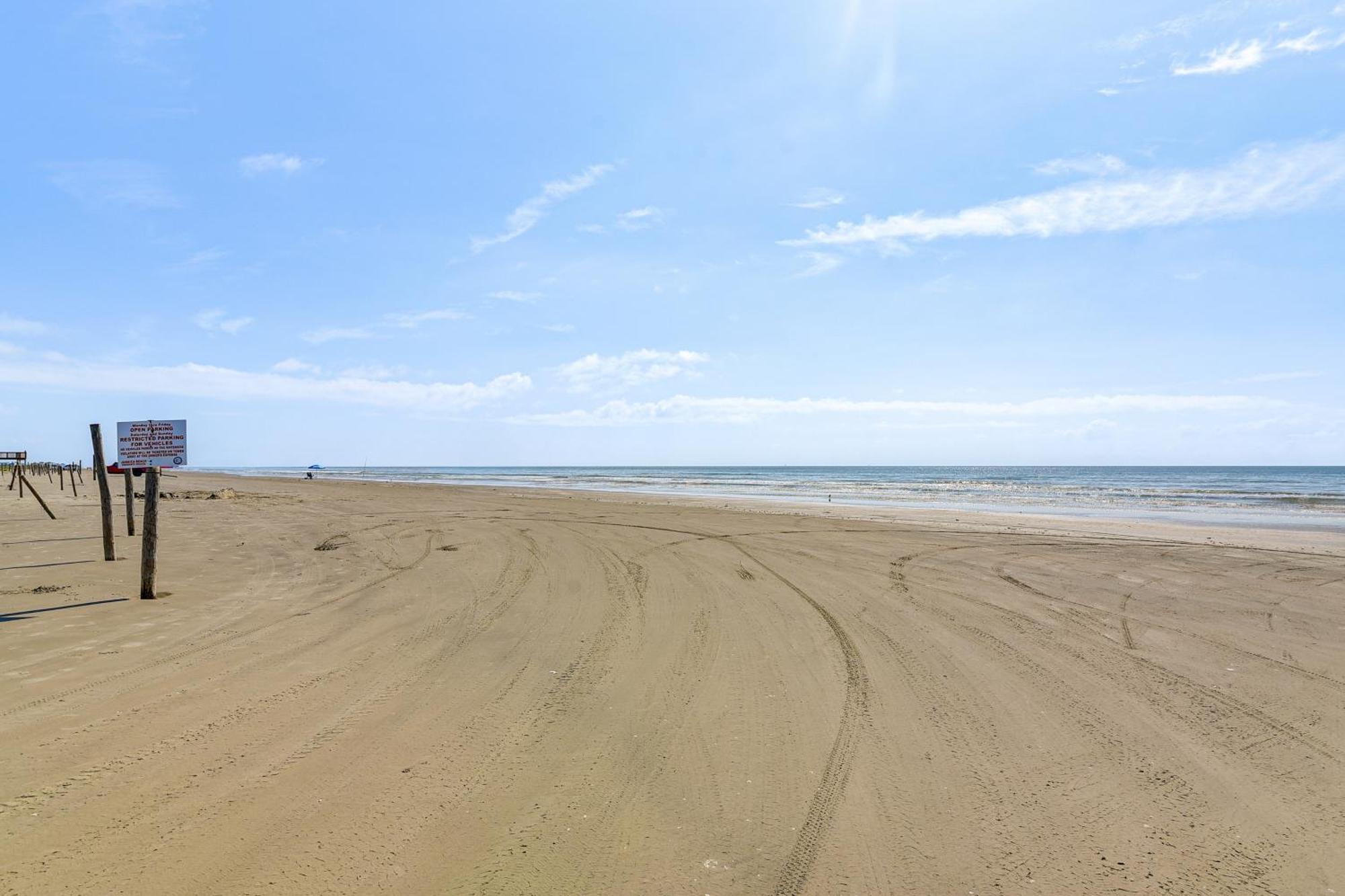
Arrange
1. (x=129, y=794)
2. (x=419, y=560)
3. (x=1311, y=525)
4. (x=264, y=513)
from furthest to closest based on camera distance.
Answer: (x=264, y=513)
(x=1311, y=525)
(x=419, y=560)
(x=129, y=794)

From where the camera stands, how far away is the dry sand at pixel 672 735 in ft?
10.2

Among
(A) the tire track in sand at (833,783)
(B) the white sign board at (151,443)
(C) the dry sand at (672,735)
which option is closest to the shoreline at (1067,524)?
(C) the dry sand at (672,735)

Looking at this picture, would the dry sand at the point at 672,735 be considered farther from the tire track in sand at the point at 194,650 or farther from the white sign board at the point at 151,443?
the white sign board at the point at 151,443

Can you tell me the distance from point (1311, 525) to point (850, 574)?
17733mm

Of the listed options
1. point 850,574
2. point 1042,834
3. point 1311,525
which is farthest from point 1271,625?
point 1311,525

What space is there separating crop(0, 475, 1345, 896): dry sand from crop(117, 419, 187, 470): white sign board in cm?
180

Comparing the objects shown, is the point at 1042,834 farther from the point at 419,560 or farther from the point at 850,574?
the point at 419,560

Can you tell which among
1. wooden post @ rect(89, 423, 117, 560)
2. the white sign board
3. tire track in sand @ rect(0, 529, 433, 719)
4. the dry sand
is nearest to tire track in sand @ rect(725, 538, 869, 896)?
the dry sand

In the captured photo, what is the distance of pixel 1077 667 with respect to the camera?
19.8 feet

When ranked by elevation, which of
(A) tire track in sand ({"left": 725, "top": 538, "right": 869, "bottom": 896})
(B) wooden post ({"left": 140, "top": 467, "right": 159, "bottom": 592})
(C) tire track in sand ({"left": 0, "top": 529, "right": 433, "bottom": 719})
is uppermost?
(B) wooden post ({"left": 140, "top": 467, "right": 159, "bottom": 592})

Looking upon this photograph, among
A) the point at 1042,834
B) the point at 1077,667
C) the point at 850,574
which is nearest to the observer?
the point at 1042,834

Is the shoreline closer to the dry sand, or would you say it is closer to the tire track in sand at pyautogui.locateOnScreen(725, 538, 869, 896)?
the dry sand

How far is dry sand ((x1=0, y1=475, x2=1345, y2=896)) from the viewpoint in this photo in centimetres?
311

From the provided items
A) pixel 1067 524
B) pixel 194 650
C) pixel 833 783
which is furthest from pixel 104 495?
pixel 1067 524
